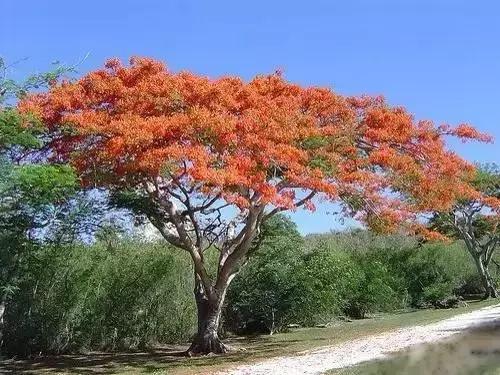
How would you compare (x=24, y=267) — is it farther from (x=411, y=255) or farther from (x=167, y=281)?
(x=411, y=255)

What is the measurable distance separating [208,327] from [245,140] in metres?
5.42

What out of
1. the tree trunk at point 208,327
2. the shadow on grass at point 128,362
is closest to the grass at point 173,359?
the shadow on grass at point 128,362

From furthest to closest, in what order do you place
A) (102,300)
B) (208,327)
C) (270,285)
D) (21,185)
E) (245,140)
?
(270,285), (102,300), (208,327), (245,140), (21,185)

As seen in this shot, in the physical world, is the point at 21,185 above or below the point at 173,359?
above

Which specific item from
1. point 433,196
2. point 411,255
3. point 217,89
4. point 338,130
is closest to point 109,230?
point 217,89

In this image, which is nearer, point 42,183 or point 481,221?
point 42,183

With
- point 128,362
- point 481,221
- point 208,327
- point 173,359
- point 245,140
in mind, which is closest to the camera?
point 245,140

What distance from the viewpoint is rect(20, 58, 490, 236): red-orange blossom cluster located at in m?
12.7

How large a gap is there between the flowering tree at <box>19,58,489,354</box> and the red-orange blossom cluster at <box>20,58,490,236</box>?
26mm

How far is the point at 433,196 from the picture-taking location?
51.2ft

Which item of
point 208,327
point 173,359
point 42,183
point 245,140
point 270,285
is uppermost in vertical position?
point 245,140

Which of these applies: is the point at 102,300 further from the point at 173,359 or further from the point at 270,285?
the point at 270,285

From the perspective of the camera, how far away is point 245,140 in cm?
1293

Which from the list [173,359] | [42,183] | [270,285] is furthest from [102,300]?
[42,183]
